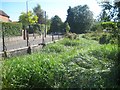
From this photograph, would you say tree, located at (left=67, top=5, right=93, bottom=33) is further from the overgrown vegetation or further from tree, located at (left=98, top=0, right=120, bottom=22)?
the overgrown vegetation

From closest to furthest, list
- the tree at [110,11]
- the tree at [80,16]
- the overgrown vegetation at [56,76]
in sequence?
the overgrown vegetation at [56,76], the tree at [110,11], the tree at [80,16]

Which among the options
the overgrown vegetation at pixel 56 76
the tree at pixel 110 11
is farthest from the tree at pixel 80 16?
the overgrown vegetation at pixel 56 76

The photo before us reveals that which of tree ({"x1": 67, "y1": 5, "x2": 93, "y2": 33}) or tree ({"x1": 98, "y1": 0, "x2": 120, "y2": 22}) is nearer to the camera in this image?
tree ({"x1": 98, "y1": 0, "x2": 120, "y2": 22})

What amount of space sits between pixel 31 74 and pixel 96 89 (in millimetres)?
1146

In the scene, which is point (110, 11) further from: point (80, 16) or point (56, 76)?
point (80, 16)

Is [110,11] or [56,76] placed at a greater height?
[110,11]

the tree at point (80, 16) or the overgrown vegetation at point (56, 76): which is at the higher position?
the tree at point (80, 16)

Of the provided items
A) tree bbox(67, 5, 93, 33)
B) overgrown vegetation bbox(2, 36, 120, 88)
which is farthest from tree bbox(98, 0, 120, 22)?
tree bbox(67, 5, 93, 33)

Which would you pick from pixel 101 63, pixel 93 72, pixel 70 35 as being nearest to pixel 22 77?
pixel 93 72

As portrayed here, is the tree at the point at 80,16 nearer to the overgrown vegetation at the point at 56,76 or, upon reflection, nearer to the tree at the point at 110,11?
the tree at the point at 110,11

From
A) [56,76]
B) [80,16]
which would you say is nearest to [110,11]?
[56,76]

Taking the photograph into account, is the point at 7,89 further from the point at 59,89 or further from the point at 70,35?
the point at 70,35

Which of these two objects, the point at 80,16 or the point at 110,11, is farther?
the point at 80,16

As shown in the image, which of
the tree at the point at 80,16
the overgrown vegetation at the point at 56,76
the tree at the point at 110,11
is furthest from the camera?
the tree at the point at 80,16
